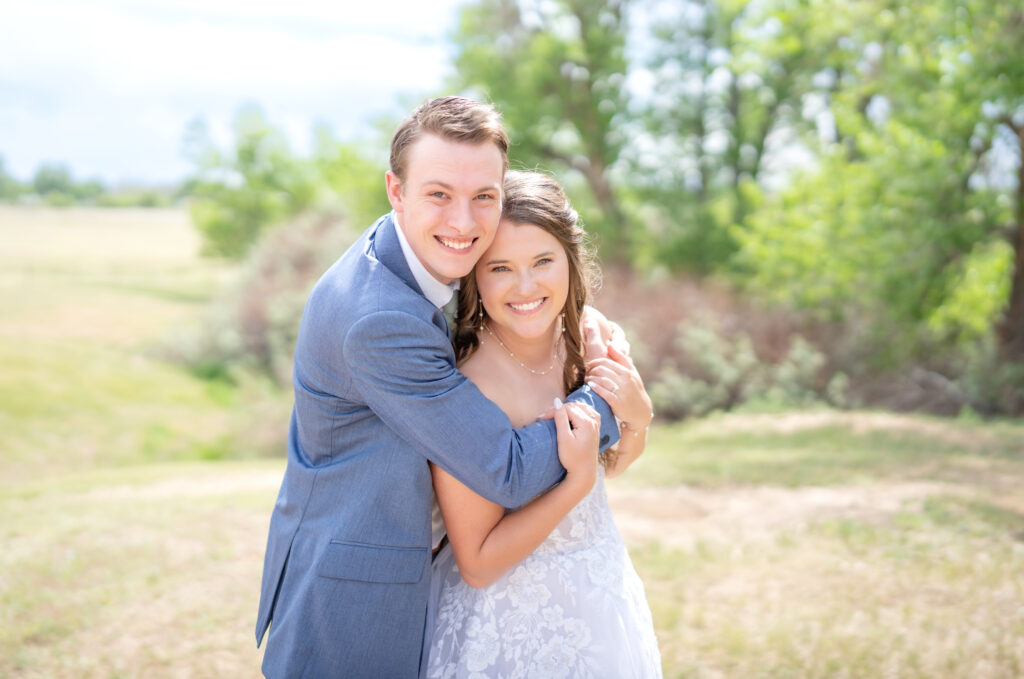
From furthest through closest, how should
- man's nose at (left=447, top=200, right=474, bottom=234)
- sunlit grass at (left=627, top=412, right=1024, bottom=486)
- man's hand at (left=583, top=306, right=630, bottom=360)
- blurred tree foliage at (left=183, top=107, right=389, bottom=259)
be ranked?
blurred tree foliage at (left=183, top=107, right=389, bottom=259) → sunlit grass at (left=627, top=412, right=1024, bottom=486) → man's hand at (left=583, top=306, right=630, bottom=360) → man's nose at (left=447, top=200, right=474, bottom=234)

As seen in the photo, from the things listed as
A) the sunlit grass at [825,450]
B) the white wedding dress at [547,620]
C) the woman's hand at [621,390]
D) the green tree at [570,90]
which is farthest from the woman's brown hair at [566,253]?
the green tree at [570,90]

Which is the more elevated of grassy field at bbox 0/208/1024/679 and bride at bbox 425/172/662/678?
bride at bbox 425/172/662/678

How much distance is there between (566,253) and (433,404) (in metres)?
0.86

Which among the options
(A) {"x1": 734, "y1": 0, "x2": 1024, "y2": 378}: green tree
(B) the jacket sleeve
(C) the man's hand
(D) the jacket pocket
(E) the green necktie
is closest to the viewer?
(B) the jacket sleeve

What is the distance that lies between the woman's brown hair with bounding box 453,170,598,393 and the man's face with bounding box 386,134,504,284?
179 millimetres

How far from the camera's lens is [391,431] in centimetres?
264

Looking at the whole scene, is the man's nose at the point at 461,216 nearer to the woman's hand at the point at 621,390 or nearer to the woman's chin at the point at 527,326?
the woman's chin at the point at 527,326

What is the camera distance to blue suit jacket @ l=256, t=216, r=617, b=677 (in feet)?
8.27

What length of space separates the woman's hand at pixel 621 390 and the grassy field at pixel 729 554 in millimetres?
2355

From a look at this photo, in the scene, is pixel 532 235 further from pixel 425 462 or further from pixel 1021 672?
pixel 1021 672

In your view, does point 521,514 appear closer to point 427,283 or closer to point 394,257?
point 427,283

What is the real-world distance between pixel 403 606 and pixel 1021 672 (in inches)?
A: 145

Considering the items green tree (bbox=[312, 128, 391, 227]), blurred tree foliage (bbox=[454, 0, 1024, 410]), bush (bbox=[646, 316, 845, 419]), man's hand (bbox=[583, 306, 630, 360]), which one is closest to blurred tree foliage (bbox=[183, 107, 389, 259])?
green tree (bbox=[312, 128, 391, 227])

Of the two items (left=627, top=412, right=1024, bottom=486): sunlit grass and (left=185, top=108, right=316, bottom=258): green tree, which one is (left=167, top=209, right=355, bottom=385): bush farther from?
(left=185, top=108, right=316, bottom=258): green tree
